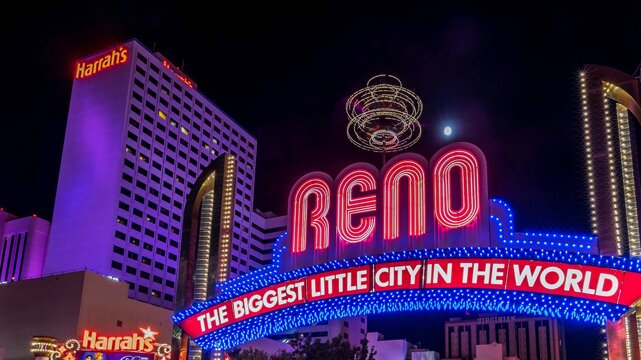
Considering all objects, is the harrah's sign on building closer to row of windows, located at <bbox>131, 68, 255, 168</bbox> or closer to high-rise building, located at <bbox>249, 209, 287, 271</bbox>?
row of windows, located at <bbox>131, 68, 255, 168</bbox>

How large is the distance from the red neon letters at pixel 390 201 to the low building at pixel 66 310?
2002cm

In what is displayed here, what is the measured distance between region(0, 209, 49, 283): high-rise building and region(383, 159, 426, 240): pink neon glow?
299 ft

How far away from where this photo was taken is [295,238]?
68.3 feet

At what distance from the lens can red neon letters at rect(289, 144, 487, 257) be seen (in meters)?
18.5

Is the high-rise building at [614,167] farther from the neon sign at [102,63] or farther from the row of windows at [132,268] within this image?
the neon sign at [102,63]

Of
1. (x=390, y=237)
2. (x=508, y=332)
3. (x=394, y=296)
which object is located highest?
(x=508, y=332)

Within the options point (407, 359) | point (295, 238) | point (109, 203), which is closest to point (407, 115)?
point (295, 238)

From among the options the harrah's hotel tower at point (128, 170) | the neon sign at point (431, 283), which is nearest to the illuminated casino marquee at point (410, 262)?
the neon sign at point (431, 283)

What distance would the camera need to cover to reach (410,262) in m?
17.7

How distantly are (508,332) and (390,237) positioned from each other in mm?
169188

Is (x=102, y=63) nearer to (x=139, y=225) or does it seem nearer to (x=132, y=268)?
(x=139, y=225)

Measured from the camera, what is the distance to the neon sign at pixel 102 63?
98.5m

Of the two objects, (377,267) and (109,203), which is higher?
(109,203)

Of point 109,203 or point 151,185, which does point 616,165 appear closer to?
point 109,203
